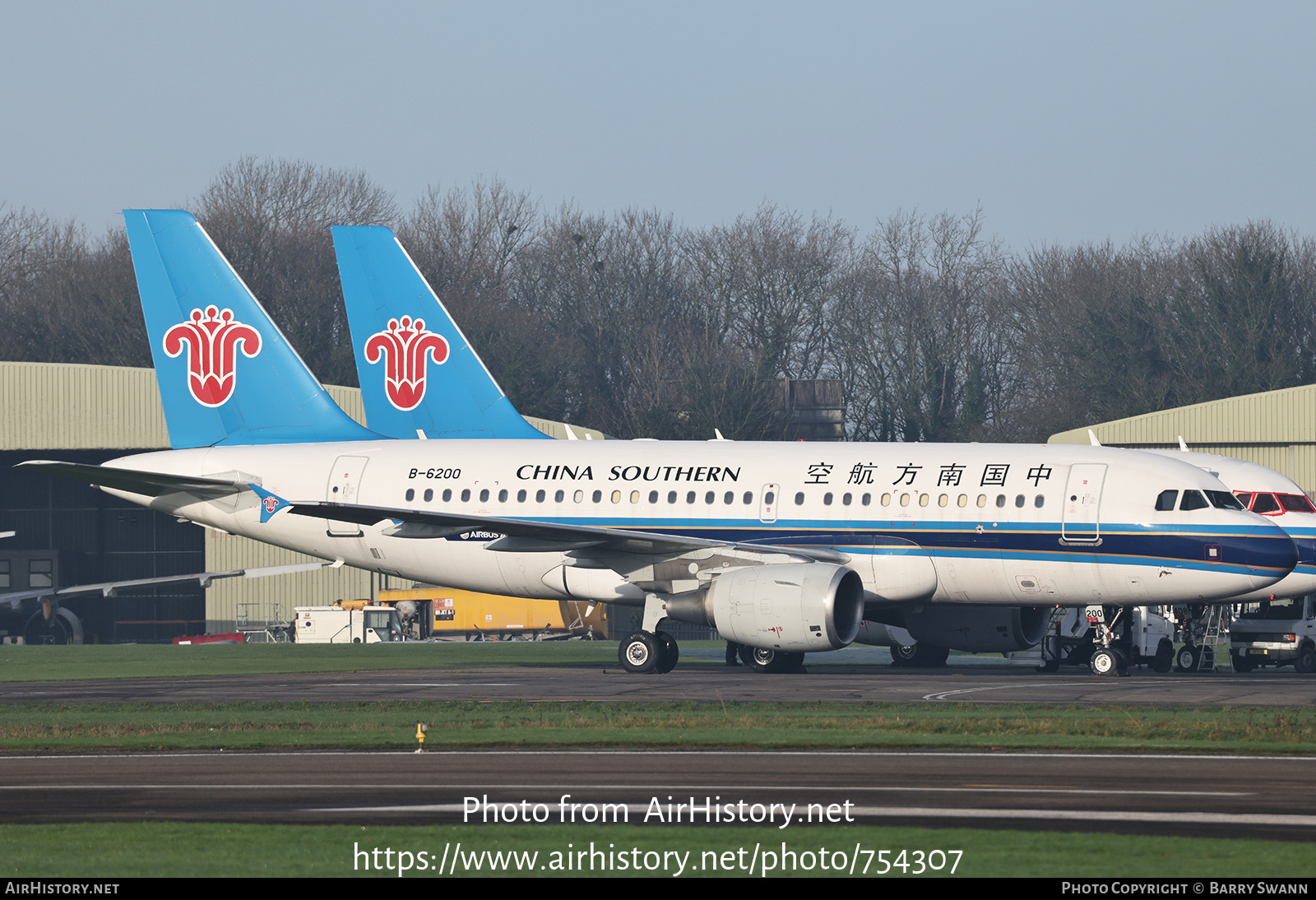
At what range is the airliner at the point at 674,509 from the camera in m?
29.7

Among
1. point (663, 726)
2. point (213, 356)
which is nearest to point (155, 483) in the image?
point (213, 356)

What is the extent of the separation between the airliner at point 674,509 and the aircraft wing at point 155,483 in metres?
0.07

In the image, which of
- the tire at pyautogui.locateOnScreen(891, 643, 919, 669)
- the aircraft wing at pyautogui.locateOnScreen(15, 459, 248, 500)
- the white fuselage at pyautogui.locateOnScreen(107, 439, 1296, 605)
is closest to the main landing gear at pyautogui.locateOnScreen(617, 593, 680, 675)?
the white fuselage at pyautogui.locateOnScreen(107, 439, 1296, 605)

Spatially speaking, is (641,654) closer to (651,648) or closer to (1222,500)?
(651,648)

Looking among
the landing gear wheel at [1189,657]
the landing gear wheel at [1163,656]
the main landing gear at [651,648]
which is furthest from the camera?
the landing gear wheel at [1189,657]

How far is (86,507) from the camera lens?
6844 cm

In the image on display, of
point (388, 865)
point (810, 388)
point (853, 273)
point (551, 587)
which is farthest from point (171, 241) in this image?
point (853, 273)

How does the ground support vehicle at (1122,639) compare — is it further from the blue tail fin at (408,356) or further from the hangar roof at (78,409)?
the hangar roof at (78,409)

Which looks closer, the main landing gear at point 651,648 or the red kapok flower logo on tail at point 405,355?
the main landing gear at point 651,648

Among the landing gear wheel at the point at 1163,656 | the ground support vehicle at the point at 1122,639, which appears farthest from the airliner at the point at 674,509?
the landing gear wheel at the point at 1163,656

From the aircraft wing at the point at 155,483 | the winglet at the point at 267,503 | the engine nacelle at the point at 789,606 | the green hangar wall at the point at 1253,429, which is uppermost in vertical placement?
the green hangar wall at the point at 1253,429

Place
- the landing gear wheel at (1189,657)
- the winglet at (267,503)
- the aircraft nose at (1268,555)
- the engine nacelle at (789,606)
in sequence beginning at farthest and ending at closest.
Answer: the landing gear wheel at (1189,657) < the winglet at (267,503) < the aircraft nose at (1268,555) < the engine nacelle at (789,606)

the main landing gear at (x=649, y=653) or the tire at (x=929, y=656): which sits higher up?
the main landing gear at (x=649, y=653)

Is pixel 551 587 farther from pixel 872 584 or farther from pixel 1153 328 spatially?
pixel 1153 328
